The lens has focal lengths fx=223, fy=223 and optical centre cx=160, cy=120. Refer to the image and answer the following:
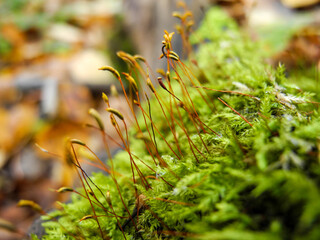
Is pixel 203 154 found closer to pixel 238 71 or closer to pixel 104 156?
pixel 238 71

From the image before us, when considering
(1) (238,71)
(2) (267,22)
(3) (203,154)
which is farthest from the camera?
(2) (267,22)

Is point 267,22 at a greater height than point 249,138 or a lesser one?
greater

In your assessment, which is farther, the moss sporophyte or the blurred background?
the blurred background

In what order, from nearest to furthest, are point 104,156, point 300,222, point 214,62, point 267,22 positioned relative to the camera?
point 300,222, point 214,62, point 104,156, point 267,22

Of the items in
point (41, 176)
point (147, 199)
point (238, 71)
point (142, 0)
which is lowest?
point (41, 176)

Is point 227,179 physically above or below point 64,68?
below

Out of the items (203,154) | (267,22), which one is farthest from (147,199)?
(267,22)

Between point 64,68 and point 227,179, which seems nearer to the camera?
point 227,179

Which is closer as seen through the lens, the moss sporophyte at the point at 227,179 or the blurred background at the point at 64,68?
the moss sporophyte at the point at 227,179
